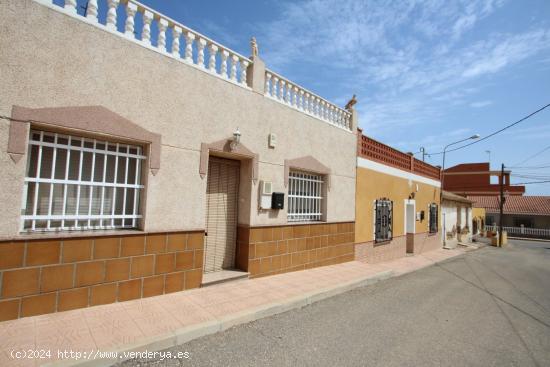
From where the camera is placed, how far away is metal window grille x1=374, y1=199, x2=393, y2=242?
34.6 feet

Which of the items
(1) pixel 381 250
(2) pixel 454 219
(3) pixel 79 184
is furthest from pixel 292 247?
(2) pixel 454 219

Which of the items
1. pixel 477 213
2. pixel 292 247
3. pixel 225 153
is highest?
pixel 225 153

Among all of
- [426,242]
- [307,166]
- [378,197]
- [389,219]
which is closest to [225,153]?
[307,166]

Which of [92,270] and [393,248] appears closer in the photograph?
[92,270]

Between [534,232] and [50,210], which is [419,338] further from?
[534,232]

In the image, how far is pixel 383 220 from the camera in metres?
11.0

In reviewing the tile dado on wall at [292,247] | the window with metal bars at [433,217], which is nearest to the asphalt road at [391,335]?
the tile dado on wall at [292,247]

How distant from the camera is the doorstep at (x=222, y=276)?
541cm

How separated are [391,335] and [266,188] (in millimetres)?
3518

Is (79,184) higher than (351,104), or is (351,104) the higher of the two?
(351,104)

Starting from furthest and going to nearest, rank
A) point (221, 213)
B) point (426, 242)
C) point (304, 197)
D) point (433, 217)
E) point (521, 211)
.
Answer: point (521, 211) → point (433, 217) → point (426, 242) → point (304, 197) → point (221, 213)

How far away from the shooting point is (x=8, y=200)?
134 inches

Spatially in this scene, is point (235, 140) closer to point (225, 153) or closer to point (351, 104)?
point (225, 153)

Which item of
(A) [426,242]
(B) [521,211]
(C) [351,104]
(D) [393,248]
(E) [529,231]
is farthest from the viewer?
(B) [521,211]
